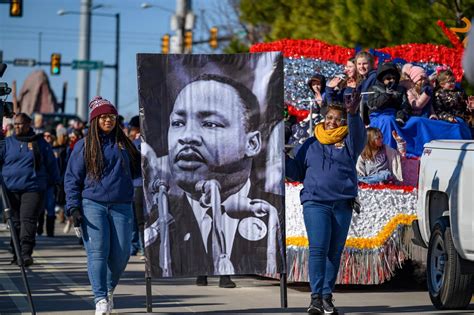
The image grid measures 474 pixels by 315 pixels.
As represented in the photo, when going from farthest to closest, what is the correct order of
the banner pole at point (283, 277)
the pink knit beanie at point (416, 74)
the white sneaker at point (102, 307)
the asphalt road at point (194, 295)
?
1. the pink knit beanie at point (416, 74)
2. the asphalt road at point (194, 295)
3. the banner pole at point (283, 277)
4. the white sneaker at point (102, 307)

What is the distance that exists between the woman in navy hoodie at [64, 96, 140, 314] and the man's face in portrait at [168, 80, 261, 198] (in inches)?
22.7

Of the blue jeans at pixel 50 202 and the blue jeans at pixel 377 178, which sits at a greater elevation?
the blue jeans at pixel 377 178

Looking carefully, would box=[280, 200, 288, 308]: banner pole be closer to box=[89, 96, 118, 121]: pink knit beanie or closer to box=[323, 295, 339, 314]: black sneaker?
box=[323, 295, 339, 314]: black sneaker

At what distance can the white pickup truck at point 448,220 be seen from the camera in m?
11.2

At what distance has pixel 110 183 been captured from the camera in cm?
1103

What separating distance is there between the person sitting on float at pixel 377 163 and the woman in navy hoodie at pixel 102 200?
354 centimetres

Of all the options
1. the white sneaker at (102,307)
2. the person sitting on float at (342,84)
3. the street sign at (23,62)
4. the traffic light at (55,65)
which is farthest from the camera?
the street sign at (23,62)

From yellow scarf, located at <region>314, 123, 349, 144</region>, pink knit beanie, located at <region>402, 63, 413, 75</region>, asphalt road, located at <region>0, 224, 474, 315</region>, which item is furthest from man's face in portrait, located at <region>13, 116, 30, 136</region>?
yellow scarf, located at <region>314, 123, 349, 144</region>

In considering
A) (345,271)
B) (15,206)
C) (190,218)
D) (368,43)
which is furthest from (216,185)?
(368,43)

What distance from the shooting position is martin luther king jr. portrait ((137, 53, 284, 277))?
11.5m

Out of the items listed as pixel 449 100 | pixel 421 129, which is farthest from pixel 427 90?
pixel 421 129

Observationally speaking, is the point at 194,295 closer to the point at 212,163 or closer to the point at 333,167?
the point at 212,163

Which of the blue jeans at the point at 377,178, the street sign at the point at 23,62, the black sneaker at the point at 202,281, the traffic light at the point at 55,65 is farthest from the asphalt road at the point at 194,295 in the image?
the street sign at the point at 23,62

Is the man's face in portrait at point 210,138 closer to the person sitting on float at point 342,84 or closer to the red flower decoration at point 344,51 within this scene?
the person sitting on float at point 342,84
